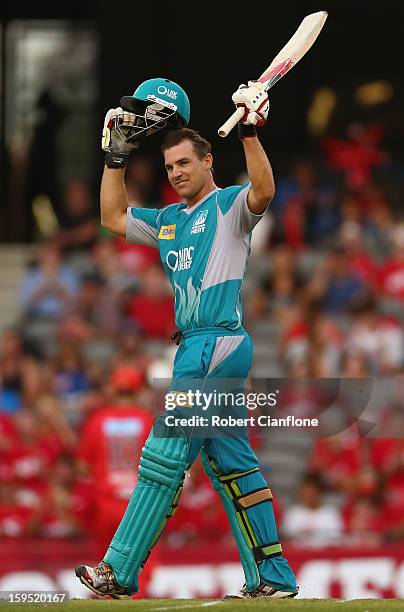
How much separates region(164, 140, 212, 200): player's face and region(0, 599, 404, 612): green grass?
1.72 meters

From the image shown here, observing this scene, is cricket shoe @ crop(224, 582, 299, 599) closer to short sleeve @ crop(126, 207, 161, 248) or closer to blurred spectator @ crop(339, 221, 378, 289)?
short sleeve @ crop(126, 207, 161, 248)

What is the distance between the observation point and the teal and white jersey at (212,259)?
6.56 m

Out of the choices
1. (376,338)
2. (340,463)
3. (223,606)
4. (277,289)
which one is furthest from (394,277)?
(223,606)

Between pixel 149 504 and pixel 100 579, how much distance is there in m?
0.36

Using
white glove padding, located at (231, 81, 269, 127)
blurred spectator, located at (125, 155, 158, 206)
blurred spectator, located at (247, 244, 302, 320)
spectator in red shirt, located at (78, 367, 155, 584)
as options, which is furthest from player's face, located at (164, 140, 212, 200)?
blurred spectator, located at (125, 155, 158, 206)

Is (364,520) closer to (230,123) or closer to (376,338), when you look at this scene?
(376,338)

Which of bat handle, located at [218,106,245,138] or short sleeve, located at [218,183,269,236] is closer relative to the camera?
bat handle, located at [218,106,245,138]

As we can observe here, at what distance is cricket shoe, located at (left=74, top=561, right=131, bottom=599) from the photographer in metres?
6.41

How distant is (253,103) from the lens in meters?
6.36

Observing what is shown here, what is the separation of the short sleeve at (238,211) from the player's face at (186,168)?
14 cm

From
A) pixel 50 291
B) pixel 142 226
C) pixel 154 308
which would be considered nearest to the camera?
pixel 142 226

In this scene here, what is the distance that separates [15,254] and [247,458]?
35.3 feet

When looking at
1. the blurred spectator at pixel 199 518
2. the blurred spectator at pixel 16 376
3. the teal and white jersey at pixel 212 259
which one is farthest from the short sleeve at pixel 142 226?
the blurred spectator at pixel 16 376

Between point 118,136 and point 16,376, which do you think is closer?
point 118,136
